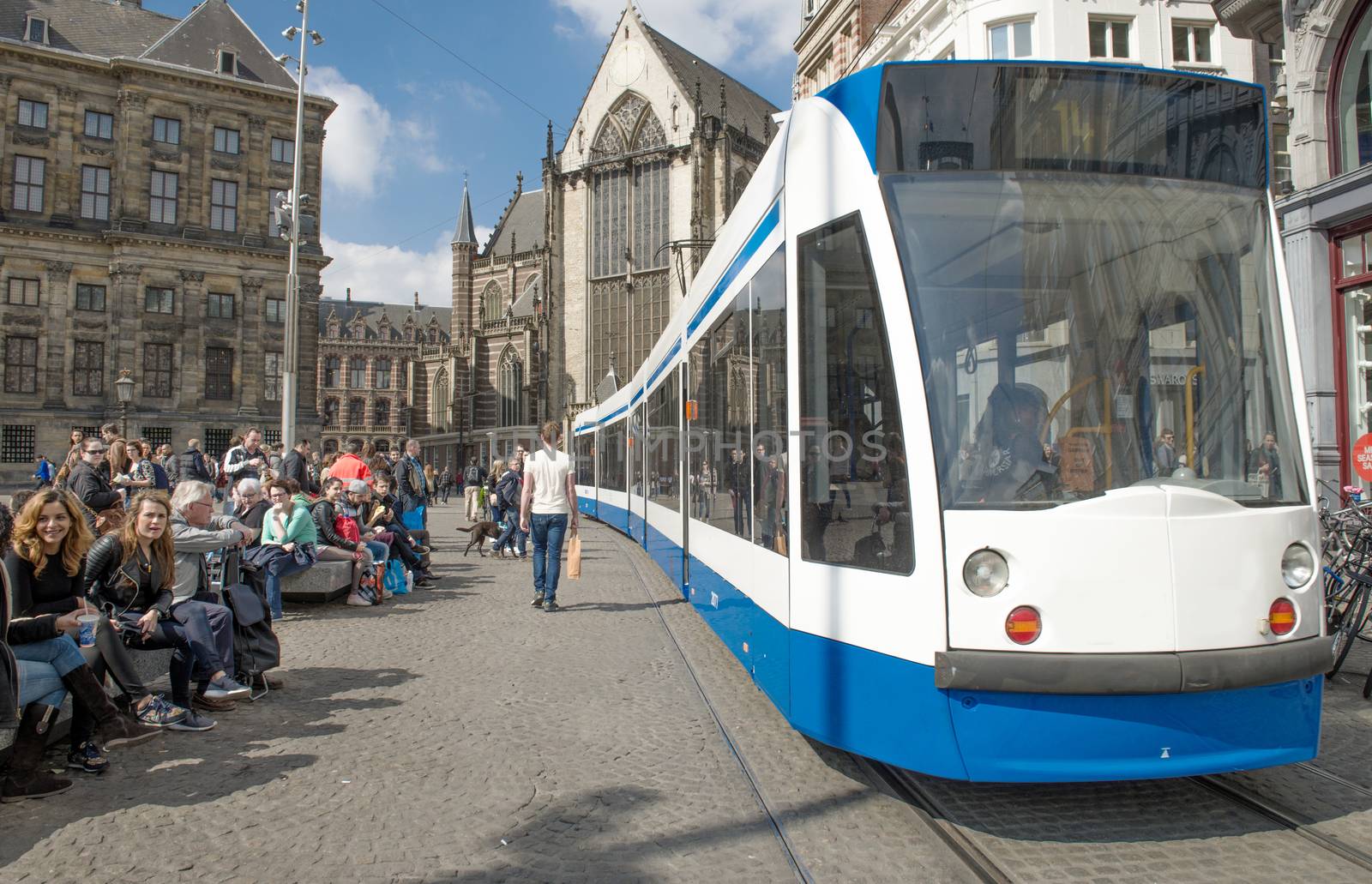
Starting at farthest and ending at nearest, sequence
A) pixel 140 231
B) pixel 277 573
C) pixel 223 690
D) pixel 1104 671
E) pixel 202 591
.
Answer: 1. pixel 140 231
2. pixel 277 573
3. pixel 202 591
4. pixel 223 690
5. pixel 1104 671

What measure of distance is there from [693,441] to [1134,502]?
446 centimetres

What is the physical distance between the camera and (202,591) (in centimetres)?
585

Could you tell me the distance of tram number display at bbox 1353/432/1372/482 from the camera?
9.13m

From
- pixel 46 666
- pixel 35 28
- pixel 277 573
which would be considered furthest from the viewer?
pixel 35 28

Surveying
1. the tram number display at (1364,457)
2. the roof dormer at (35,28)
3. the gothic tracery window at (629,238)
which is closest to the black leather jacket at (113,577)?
the tram number display at (1364,457)

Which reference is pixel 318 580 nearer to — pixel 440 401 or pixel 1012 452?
pixel 1012 452

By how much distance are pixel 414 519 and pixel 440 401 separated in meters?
59.2

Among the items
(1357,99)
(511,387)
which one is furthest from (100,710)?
(511,387)

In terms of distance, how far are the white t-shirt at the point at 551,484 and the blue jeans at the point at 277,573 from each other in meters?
2.19

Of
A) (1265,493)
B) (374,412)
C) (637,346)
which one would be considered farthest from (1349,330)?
(374,412)

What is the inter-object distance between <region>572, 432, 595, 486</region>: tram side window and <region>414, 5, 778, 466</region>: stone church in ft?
77.0

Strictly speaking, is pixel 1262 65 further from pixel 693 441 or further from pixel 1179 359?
pixel 1179 359

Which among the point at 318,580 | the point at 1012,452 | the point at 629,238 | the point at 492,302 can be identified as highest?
the point at 629,238

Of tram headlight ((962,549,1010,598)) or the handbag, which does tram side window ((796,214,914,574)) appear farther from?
the handbag
